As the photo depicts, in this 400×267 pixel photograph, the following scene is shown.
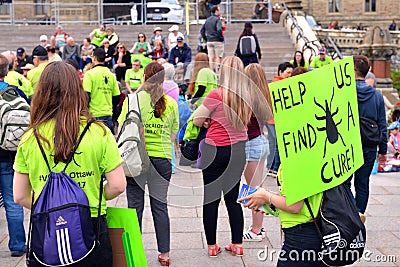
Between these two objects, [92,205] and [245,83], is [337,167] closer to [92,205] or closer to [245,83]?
[92,205]

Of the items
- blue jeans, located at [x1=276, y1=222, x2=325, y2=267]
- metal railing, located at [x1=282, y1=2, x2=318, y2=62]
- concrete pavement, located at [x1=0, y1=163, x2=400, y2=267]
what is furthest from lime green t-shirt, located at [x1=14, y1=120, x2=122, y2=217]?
metal railing, located at [x1=282, y1=2, x2=318, y2=62]

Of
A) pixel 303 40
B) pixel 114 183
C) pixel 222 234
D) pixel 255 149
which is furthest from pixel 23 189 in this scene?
pixel 303 40

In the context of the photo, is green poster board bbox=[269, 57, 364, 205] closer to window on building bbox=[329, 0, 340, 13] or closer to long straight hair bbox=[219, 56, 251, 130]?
long straight hair bbox=[219, 56, 251, 130]

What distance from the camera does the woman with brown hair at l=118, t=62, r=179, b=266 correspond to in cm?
556

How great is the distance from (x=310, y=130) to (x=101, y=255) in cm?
136

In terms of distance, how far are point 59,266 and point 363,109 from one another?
12.8 ft

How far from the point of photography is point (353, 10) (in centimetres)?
5059

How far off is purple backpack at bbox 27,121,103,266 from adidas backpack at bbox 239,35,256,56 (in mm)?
10991

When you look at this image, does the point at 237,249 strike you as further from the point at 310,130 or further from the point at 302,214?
the point at 310,130

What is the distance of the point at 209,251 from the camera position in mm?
6008

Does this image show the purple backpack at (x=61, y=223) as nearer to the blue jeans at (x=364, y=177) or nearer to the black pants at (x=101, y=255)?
the black pants at (x=101, y=255)

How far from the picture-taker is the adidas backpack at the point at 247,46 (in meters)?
14.3

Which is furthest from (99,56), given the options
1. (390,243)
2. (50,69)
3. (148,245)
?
(50,69)

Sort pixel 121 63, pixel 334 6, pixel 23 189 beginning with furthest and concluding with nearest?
1. pixel 334 6
2. pixel 121 63
3. pixel 23 189
